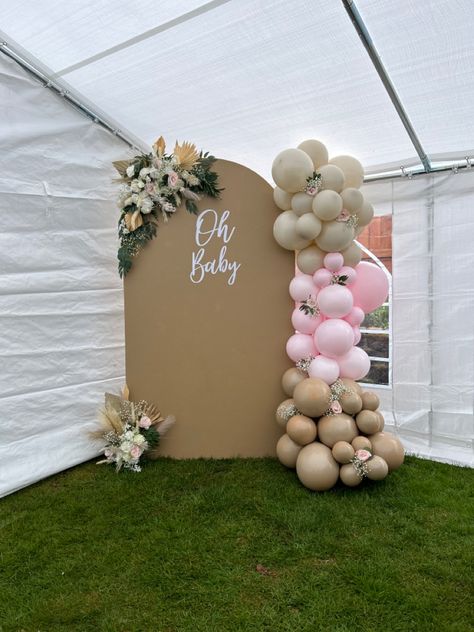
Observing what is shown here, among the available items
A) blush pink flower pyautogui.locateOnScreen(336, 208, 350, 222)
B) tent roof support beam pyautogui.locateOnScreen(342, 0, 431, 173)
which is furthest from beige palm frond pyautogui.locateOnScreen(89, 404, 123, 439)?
tent roof support beam pyautogui.locateOnScreen(342, 0, 431, 173)

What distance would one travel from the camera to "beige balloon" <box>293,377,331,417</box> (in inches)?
99.3

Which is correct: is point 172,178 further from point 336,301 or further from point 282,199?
point 336,301

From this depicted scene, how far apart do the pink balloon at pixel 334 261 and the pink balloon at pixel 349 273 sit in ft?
0.14

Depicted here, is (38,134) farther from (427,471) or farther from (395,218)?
(427,471)

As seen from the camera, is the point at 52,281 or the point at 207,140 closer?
the point at 52,281

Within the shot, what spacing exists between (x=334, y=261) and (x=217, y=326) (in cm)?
89

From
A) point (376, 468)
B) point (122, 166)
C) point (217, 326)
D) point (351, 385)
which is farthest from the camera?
point (122, 166)

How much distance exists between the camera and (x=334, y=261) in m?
2.63

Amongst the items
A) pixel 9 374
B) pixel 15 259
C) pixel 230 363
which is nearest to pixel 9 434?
pixel 9 374

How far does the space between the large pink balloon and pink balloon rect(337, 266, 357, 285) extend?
9 cm

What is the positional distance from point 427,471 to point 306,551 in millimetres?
1269

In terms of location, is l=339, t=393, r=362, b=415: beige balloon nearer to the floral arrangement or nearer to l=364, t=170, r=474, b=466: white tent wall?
l=364, t=170, r=474, b=466: white tent wall

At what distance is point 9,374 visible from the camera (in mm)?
2729

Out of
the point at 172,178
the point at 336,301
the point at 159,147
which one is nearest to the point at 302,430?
the point at 336,301
